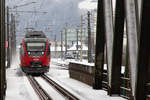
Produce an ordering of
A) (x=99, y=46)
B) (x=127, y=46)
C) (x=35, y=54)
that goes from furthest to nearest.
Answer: (x=35, y=54) → (x=99, y=46) → (x=127, y=46)

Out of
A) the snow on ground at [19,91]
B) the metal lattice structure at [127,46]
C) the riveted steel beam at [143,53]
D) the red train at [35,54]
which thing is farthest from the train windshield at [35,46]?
the riveted steel beam at [143,53]

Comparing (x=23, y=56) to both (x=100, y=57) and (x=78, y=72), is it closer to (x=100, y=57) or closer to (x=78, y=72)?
(x=78, y=72)

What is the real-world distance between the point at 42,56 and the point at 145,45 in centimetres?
1518

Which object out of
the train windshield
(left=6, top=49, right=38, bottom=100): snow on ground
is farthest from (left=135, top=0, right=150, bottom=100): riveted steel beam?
the train windshield

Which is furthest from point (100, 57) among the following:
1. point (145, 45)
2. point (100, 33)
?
point (145, 45)

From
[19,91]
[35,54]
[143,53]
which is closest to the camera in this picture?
[143,53]

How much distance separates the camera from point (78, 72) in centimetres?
1838

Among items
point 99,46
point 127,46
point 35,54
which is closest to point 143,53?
point 127,46

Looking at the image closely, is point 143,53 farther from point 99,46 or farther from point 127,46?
point 99,46

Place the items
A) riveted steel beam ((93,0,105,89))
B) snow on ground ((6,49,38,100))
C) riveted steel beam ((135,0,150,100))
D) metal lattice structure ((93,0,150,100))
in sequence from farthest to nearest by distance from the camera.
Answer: riveted steel beam ((93,0,105,89))
snow on ground ((6,49,38,100))
metal lattice structure ((93,0,150,100))
riveted steel beam ((135,0,150,100))

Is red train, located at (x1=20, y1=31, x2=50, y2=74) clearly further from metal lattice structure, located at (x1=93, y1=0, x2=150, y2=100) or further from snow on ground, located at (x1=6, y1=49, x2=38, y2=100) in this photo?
metal lattice structure, located at (x1=93, y1=0, x2=150, y2=100)

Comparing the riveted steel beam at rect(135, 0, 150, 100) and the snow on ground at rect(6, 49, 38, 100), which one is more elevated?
the riveted steel beam at rect(135, 0, 150, 100)

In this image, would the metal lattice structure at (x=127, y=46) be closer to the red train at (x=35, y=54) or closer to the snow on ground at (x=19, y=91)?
the snow on ground at (x=19, y=91)

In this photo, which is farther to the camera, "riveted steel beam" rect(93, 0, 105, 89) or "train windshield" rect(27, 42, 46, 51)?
"train windshield" rect(27, 42, 46, 51)
